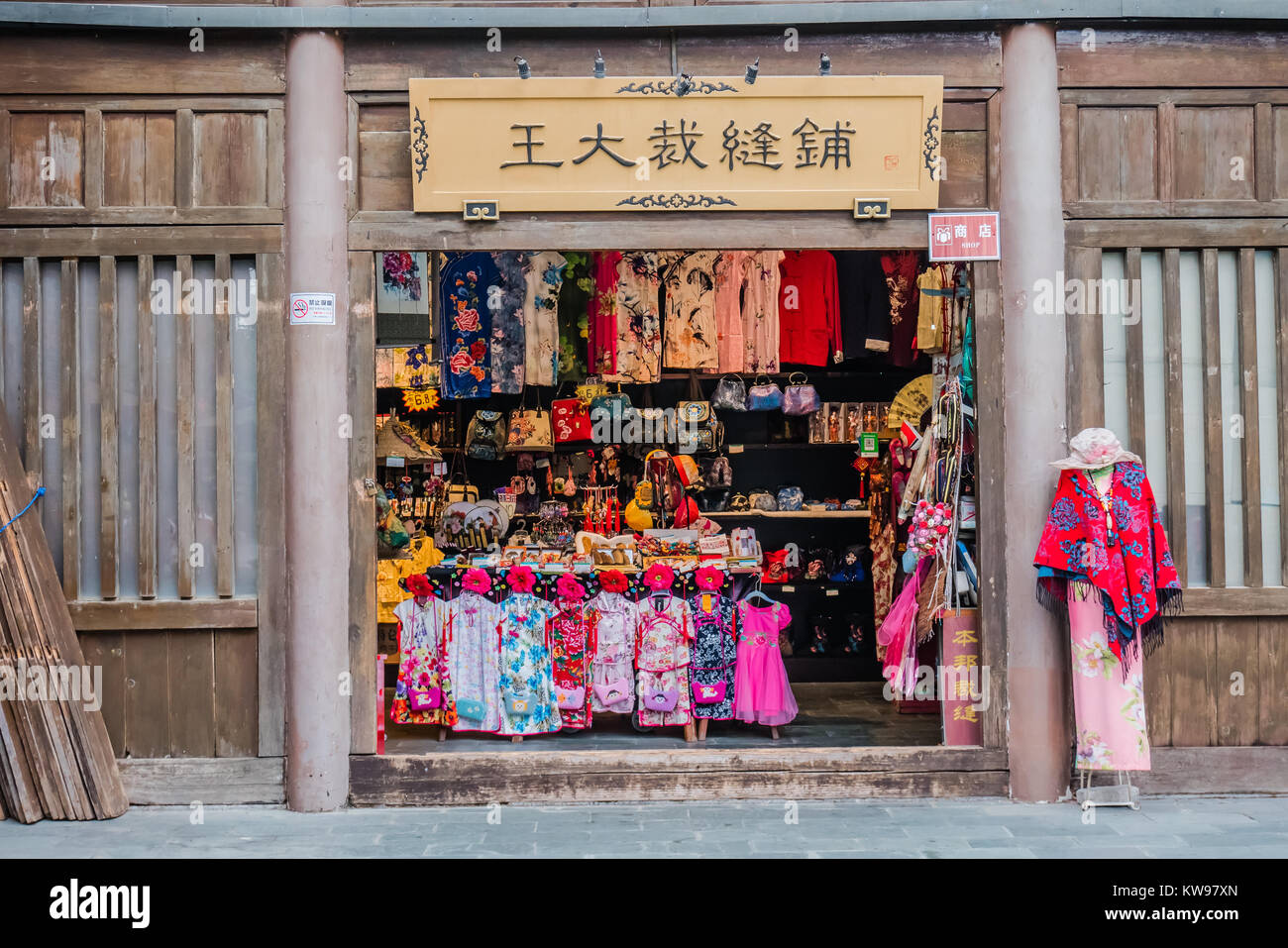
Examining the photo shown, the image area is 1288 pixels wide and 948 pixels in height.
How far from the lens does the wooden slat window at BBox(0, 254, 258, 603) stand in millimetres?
5805

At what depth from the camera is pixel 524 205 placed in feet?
19.1

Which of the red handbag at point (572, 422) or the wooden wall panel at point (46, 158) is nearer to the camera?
the wooden wall panel at point (46, 158)

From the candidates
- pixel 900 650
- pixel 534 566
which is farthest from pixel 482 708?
pixel 900 650

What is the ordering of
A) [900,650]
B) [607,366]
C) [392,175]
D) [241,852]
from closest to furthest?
[241,852] → [392,175] → [900,650] → [607,366]

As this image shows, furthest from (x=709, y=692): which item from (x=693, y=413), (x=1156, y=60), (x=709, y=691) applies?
(x=1156, y=60)

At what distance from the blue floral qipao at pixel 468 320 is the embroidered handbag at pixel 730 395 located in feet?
6.33

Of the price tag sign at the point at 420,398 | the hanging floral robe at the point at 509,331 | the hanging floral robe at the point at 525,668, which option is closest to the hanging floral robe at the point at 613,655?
the hanging floral robe at the point at 525,668

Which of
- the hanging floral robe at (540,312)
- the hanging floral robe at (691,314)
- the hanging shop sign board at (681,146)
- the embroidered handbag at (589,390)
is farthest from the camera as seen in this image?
the embroidered handbag at (589,390)

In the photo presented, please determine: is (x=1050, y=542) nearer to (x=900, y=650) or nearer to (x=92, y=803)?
(x=900, y=650)

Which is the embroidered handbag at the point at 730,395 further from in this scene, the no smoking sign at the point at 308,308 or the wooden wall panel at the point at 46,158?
the wooden wall panel at the point at 46,158

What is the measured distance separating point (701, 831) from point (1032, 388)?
9.74 ft

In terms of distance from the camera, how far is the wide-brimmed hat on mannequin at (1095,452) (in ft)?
18.1

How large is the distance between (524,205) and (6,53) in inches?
116

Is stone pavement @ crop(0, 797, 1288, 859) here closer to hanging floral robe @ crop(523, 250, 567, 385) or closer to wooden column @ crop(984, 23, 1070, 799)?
wooden column @ crop(984, 23, 1070, 799)
